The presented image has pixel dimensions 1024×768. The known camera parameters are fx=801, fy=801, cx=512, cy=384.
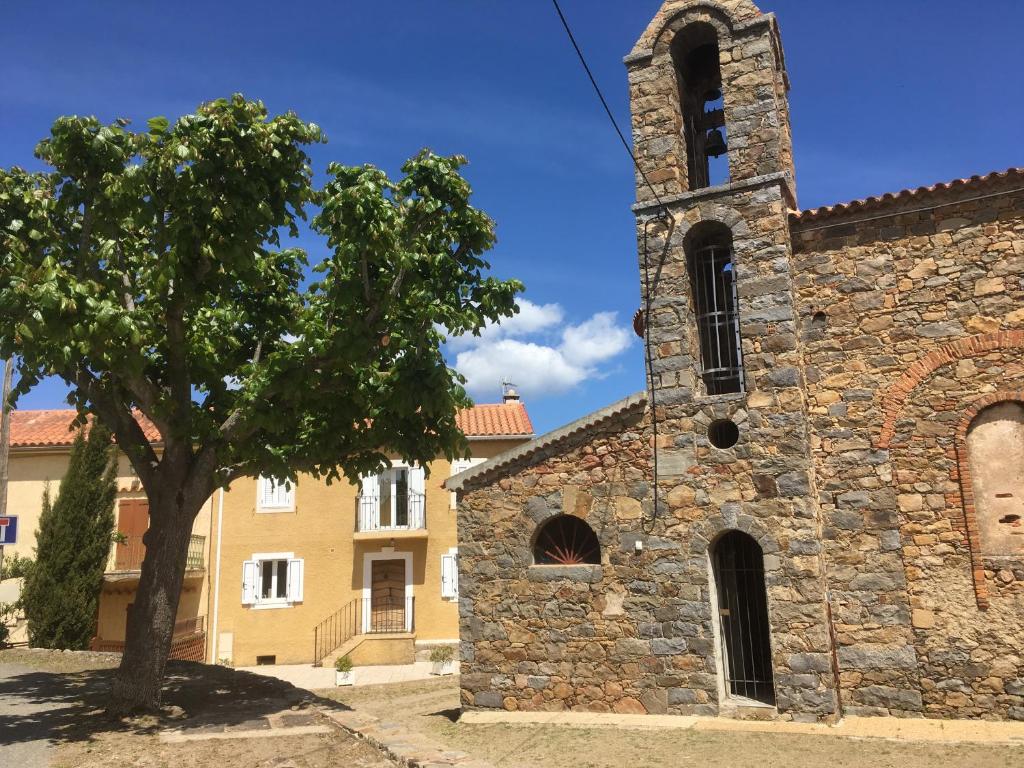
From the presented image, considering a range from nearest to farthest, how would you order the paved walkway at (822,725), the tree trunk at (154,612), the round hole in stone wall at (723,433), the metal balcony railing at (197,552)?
the tree trunk at (154,612) → the paved walkway at (822,725) → the round hole in stone wall at (723,433) → the metal balcony railing at (197,552)

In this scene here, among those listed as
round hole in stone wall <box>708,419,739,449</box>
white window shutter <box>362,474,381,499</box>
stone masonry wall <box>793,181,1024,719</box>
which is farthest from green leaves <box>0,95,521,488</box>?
white window shutter <box>362,474,381,499</box>

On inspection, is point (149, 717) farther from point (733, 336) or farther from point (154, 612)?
point (733, 336)

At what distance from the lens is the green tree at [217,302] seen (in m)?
7.72

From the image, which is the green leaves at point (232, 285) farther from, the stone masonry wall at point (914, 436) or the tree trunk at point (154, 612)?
the stone masonry wall at point (914, 436)

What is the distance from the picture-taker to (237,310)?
1053 centimetres

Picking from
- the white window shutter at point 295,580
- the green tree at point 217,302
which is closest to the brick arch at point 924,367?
the green tree at point 217,302

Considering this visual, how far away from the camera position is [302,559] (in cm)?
2130

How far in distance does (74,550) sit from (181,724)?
12.6 metres

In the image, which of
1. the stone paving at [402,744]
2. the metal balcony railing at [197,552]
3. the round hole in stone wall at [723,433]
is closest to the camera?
the stone paving at [402,744]

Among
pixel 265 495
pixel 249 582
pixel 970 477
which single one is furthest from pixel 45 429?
pixel 970 477

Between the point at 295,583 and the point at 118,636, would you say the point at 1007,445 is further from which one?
the point at 118,636

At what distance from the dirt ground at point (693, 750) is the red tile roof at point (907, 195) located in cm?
A: 664

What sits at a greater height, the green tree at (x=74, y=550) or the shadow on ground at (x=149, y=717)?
the green tree at (x=74, y=550)

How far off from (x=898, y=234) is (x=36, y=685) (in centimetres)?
1302
